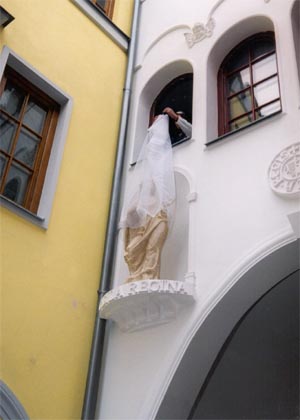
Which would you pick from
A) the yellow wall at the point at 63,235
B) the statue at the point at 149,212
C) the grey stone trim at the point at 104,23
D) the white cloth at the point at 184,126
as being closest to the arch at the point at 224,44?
the white cloth at the point at 184,126

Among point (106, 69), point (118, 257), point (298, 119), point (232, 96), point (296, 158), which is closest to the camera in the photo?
point (296, 158)

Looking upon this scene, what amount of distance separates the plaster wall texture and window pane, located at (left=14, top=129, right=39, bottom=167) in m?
1.08

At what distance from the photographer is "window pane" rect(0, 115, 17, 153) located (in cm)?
509

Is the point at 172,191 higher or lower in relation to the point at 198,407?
higher

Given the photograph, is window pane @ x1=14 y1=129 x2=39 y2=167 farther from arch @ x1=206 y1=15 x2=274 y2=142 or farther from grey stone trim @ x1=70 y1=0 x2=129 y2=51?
grey stone trim @ x1=70 y1=0 x2=129 y2=51

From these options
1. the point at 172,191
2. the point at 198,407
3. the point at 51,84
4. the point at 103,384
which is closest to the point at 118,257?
the point at 172,191

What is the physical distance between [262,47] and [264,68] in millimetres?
349

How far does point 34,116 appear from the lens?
18.5ft

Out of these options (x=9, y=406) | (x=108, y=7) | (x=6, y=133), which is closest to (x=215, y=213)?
(x=6, y=133)

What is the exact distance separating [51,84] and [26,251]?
6.68ft

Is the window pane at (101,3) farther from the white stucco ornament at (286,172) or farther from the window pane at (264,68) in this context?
the white stucco ornament at (286,172)

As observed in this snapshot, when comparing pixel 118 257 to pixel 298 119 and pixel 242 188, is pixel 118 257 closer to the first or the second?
pixel 242 188

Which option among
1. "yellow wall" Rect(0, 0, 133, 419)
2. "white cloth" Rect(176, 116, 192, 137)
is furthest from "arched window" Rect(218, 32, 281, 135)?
"yellow wall" Rect(0, 0, 133, 419)

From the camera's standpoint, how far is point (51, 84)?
224 inches
